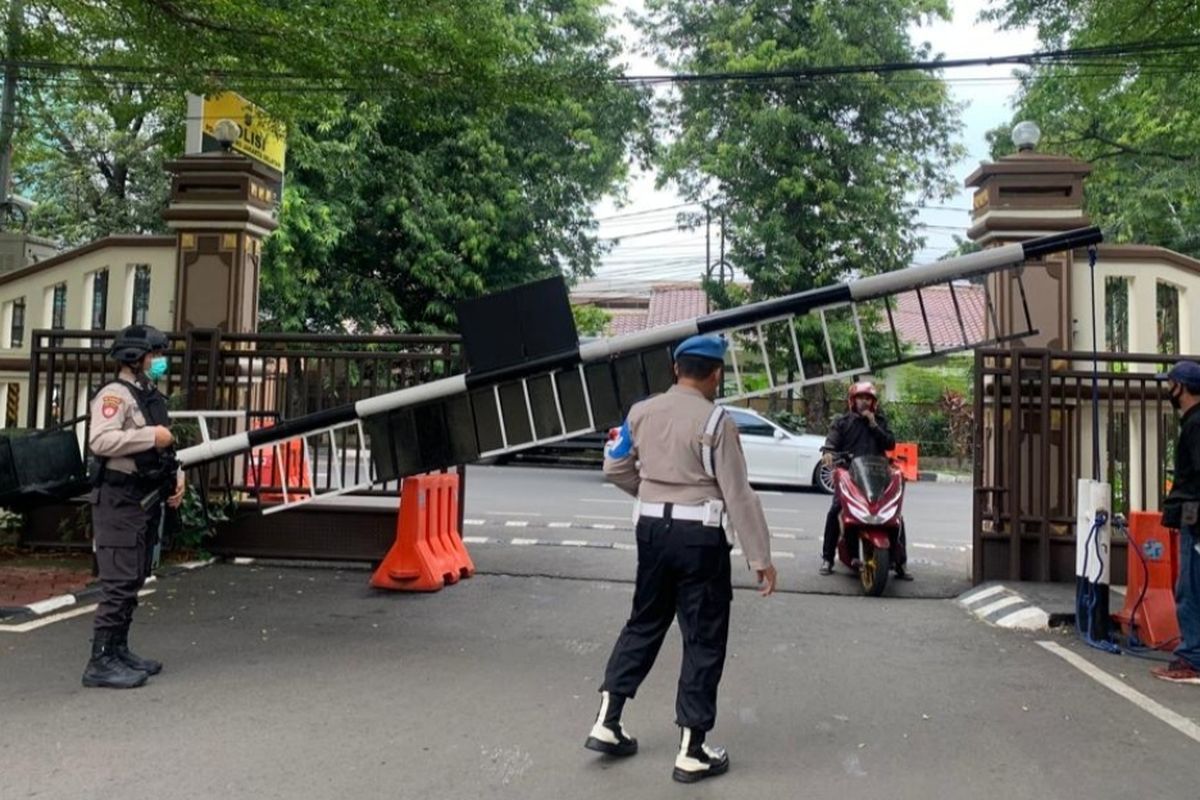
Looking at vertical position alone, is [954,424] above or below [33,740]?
above

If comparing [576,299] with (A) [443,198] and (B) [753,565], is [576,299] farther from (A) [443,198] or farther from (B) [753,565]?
(B) [753,565]

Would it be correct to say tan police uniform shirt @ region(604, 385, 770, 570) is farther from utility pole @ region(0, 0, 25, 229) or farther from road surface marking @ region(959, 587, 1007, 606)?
utility pole @ region(0, 0, 25, 229)

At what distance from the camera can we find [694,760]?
12.5ft

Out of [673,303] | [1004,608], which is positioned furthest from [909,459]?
[673,303]

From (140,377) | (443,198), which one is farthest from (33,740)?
(443,198)

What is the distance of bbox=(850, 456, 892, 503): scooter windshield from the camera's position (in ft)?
25.7

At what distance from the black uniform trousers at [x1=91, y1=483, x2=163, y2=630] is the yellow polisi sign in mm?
5470

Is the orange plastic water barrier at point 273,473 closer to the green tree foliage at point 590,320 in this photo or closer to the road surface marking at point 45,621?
the road surface marking at point 45,621

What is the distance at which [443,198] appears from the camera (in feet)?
63.9

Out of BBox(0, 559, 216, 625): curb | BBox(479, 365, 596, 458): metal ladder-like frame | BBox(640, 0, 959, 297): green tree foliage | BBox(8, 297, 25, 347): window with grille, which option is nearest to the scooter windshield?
BBox(479, 365, 596, 458): metal ladder-like frame

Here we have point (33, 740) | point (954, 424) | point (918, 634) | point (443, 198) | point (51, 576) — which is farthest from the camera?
point (954, 424)

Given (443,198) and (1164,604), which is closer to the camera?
(1164,604)

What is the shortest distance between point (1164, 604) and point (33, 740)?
630cm

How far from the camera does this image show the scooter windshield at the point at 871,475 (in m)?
7.85
